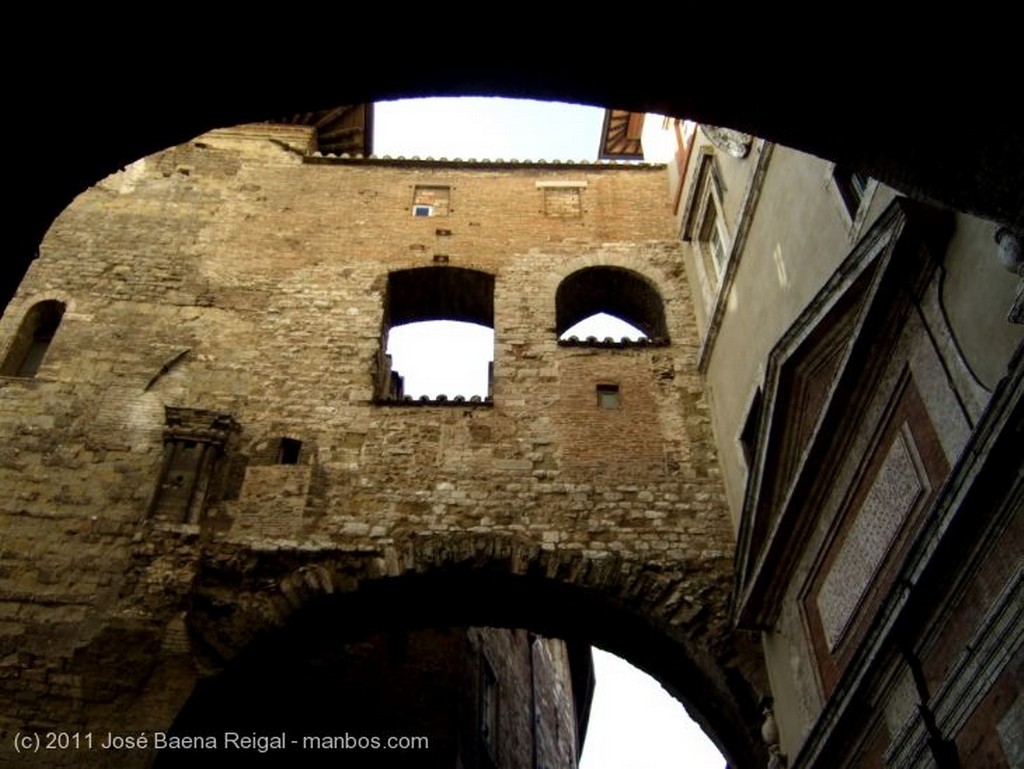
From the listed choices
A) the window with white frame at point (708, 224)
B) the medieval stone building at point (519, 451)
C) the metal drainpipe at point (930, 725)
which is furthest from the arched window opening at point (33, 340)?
the metal drainpipe at point (930, 725)

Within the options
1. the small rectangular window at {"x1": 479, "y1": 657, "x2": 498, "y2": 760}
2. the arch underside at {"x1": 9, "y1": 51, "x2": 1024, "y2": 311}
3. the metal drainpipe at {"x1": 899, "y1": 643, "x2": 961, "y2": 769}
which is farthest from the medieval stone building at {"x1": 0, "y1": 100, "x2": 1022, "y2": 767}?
the arch underside at {"x1": 9, "y1": 51, "x2": 1024, "y2": 311}

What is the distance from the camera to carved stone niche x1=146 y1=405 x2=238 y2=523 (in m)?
8.05

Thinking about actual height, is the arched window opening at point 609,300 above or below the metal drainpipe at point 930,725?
above

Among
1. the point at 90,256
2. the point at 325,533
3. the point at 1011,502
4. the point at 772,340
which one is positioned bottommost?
the point at 1011,502

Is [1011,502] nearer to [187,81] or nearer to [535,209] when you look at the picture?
[187,81]

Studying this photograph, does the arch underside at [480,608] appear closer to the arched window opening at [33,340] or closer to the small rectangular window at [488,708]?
the arched window opening at [33,340]

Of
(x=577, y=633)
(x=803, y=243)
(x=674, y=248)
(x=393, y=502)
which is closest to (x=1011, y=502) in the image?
(x=803, y=243)

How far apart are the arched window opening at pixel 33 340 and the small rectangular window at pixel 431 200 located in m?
4.21

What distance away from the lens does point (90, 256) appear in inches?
412

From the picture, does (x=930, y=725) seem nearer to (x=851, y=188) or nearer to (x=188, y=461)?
(x=851, y=188)

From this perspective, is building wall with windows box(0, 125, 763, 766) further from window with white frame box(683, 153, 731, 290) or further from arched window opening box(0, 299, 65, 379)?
window with white frame box(683, 153, 731, 290)

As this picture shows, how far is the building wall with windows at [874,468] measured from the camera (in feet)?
13.3

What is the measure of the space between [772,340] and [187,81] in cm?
556

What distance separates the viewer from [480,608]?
811cm
